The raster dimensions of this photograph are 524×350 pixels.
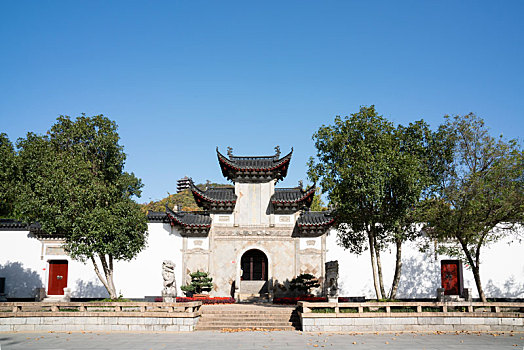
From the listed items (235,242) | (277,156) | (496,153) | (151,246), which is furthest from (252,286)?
(496,153)

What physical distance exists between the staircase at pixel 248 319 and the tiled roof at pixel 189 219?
6.93 metres

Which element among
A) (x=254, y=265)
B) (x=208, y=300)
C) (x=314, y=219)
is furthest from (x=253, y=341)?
(x=314, y=219)

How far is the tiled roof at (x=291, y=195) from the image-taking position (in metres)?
24.8

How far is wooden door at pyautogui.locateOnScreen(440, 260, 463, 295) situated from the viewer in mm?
24719

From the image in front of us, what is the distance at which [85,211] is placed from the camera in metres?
18.4

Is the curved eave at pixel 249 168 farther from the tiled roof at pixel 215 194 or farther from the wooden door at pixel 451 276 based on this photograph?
the wooden door at pixel 451 276

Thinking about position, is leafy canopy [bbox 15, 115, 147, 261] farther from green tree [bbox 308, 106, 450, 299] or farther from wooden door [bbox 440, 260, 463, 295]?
wooden door [bbox 440, 260, 463, 295]

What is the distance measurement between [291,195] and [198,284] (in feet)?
25.9

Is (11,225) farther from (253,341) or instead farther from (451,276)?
(451,276)

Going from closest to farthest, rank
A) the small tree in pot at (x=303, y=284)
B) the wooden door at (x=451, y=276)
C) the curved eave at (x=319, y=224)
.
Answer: the small tree in pot at (x=303, y=284) → the curved eave at (x=319, y=224) → the wooden door at (x=451, y=276)

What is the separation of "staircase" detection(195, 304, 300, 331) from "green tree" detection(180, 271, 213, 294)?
13.8 feet

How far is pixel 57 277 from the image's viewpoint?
984 inches

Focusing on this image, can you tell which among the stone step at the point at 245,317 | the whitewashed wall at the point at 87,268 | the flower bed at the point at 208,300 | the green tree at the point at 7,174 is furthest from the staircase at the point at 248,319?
the green tree at the point at 7,174

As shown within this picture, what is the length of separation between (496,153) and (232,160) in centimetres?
1490
